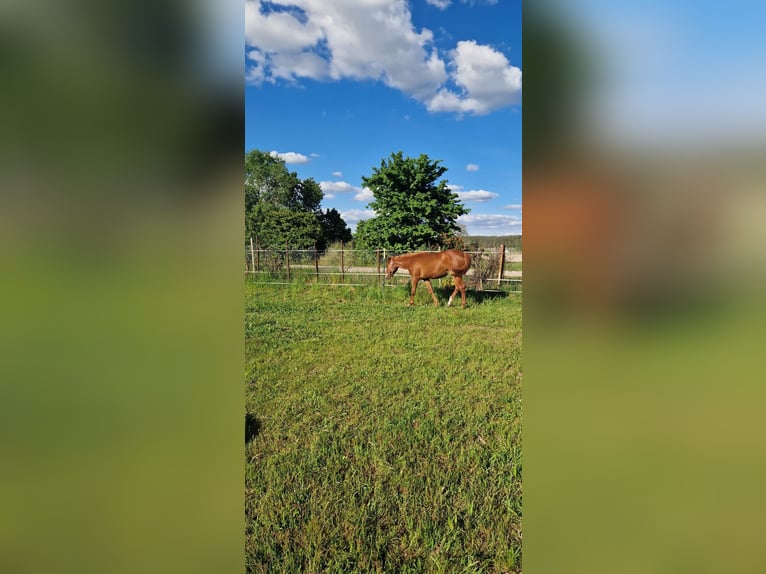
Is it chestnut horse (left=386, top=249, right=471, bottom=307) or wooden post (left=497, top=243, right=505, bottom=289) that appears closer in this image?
chestnut horse (left=386, top=249, right=471, bottom=307)

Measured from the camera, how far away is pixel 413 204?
22594 millimetres

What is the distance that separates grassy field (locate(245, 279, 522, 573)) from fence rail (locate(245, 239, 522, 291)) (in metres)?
7.57

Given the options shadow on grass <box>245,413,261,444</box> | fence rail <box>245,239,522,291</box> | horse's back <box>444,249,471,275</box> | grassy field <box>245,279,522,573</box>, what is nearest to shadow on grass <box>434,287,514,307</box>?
fence rail <box>245,239,522,291</box>

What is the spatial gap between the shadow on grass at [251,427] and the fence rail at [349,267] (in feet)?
34.8

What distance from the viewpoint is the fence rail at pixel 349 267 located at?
13539 mm
